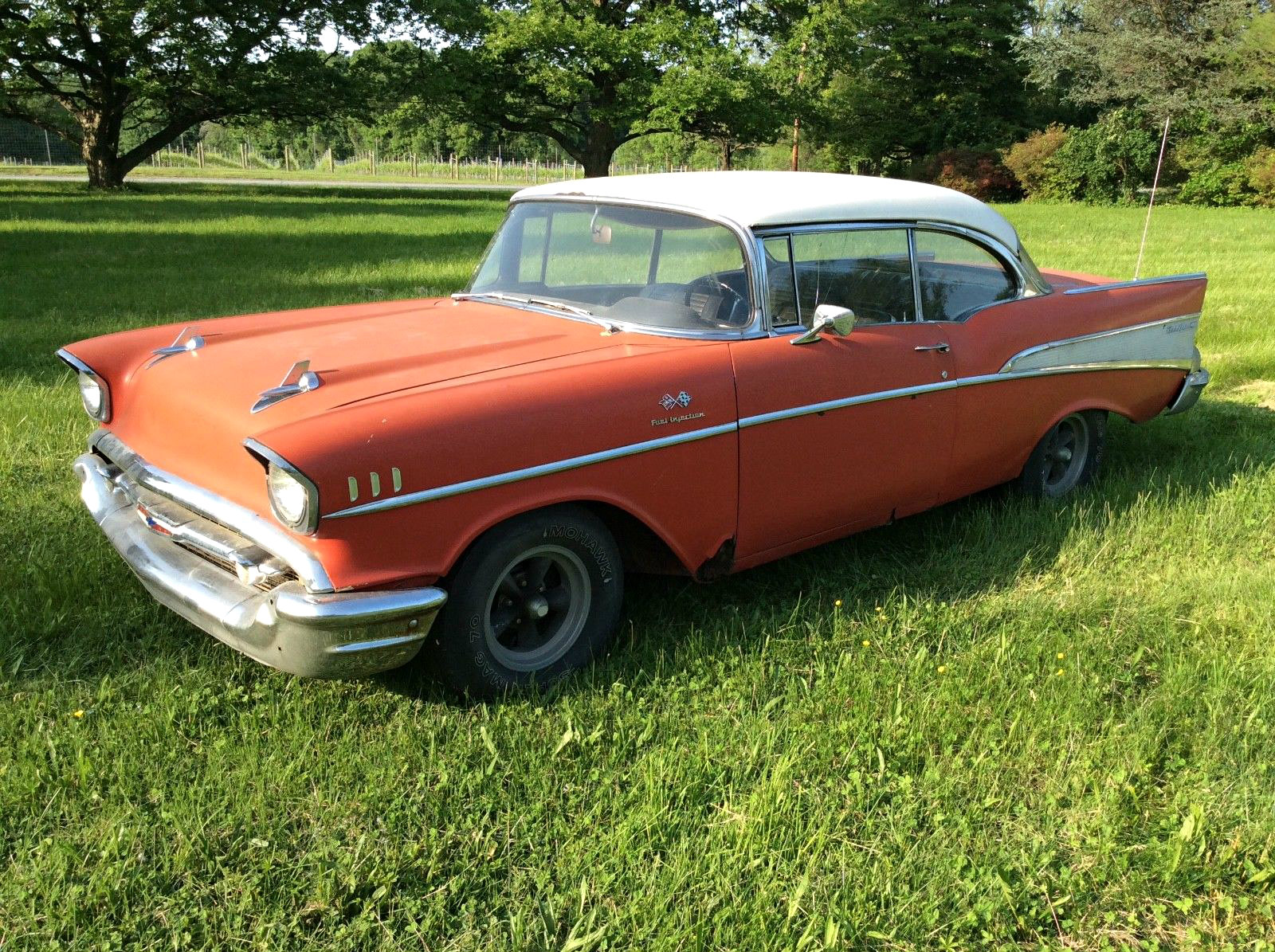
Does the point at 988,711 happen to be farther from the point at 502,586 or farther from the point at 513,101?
the point at 513,101

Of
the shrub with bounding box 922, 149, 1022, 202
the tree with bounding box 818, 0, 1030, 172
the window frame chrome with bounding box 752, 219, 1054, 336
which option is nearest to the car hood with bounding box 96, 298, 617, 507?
the window frame chrome with bounding box 752, 219, 1054, 336

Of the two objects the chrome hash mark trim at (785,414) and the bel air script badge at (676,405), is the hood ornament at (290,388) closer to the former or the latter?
the chrome hash mark trim at (785,414)

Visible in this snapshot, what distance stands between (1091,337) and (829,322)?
1822 millimetres

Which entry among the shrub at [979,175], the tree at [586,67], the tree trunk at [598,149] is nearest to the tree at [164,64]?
the tree at [586,67]

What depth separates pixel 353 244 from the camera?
46.6 ft

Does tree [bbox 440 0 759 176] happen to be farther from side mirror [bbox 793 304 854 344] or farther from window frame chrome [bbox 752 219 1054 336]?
side mirror [bbox 793 304 854 344]

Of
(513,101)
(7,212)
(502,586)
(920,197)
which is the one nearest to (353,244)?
(7,212)

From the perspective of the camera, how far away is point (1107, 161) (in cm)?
3164

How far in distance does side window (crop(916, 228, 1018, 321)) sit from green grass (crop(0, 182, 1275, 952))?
0.93m

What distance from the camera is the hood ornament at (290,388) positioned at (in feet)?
9.69

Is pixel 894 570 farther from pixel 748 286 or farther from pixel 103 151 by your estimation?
pixel 103 151

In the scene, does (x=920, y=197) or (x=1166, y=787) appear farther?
(x=920, y=197)

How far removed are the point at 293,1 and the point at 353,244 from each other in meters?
15.2

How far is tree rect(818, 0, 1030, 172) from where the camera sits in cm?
3762
